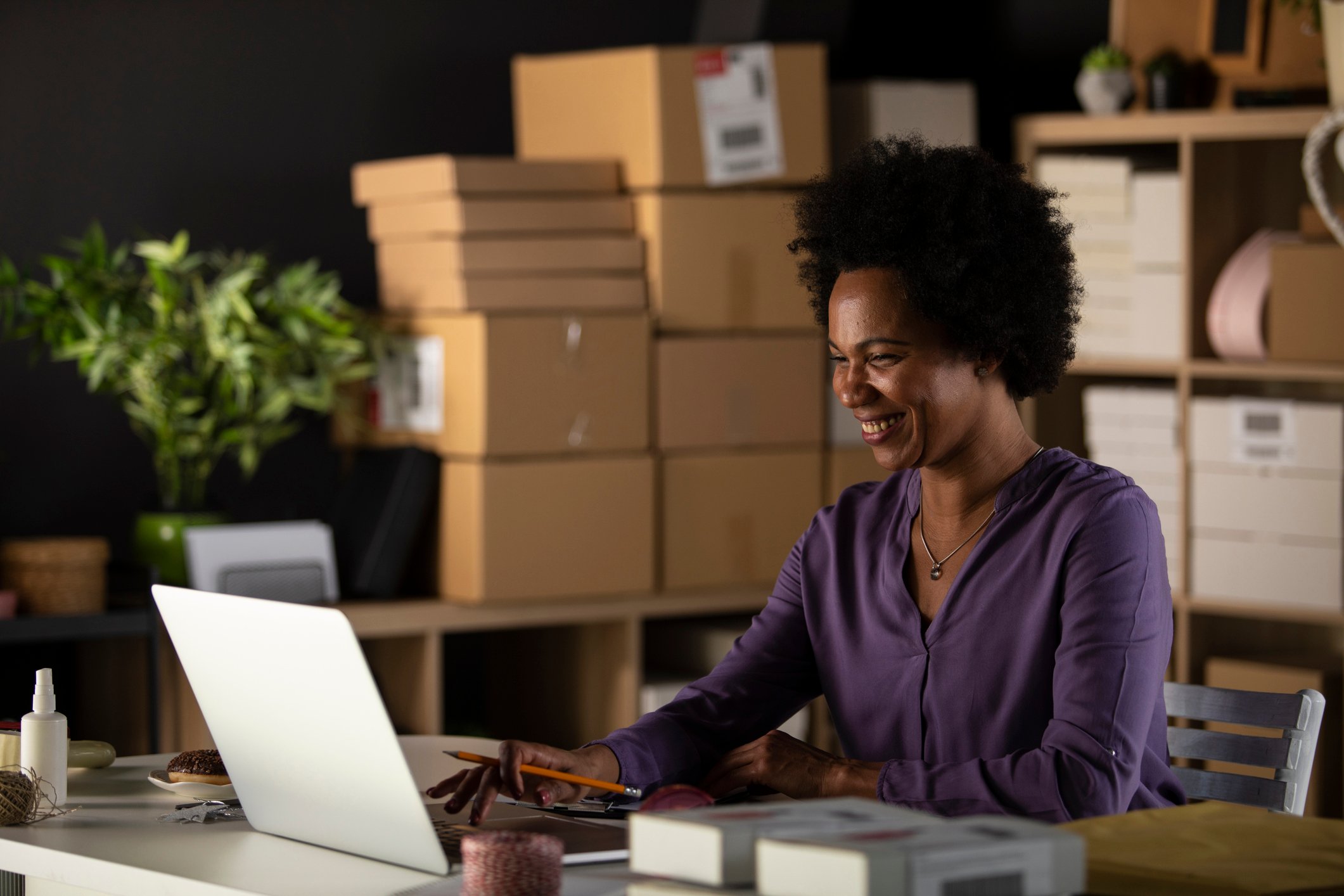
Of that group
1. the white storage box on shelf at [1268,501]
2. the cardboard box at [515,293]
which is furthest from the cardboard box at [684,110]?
the white storage box on shelf at [1268,501]

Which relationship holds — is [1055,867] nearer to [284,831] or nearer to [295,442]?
[284,831]

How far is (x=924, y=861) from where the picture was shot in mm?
1069

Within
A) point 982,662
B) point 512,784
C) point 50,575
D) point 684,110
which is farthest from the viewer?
point 684,110

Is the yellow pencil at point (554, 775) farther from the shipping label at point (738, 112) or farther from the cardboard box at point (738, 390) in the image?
the shipping label at point (738, 112)

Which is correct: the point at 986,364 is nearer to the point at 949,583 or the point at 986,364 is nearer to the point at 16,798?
the point at 949,583

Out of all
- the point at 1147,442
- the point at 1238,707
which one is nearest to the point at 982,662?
the point at 1238,707

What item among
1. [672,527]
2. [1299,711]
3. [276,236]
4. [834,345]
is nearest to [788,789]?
[834,345]

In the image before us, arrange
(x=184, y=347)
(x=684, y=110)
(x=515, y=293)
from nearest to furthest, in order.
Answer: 1. (x=184, y=347)
2. (x=515, y=293)
3. (x=684, y=110)

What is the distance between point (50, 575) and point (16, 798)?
1415 millimetres

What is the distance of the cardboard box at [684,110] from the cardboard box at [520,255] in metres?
0.16

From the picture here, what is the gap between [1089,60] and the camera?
12.5 feet

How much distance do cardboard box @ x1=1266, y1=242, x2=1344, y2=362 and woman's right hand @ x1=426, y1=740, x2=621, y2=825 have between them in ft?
7.14

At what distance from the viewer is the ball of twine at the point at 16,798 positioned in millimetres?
1718

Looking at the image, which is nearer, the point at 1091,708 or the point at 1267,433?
the point at 1091,708
